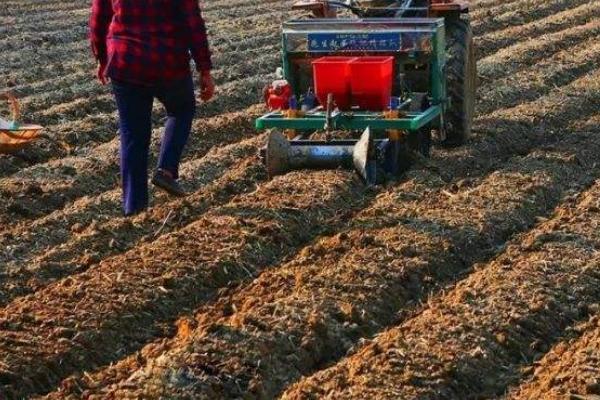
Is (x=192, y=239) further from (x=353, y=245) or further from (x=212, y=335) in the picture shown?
(x=212, y=335)

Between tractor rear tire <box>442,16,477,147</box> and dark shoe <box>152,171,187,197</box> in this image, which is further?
tractor rear tire <box>442,16,477,147</box>

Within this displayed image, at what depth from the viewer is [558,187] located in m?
7.50

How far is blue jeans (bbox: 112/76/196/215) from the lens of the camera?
7137 mm

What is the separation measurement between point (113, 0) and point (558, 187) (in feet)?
8.91

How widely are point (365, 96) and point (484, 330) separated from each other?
3.04 meters

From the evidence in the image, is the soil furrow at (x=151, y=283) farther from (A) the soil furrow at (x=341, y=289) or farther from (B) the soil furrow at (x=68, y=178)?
(B) the soil furrow at (x=68, y=178)

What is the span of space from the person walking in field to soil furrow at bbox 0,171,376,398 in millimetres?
473

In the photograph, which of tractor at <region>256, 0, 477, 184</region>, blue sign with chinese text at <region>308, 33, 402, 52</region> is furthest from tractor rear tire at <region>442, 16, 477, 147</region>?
blue sign with chinese text at <region>308, 33, 402, 52</region>

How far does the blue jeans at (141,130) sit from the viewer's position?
7137 millimetres

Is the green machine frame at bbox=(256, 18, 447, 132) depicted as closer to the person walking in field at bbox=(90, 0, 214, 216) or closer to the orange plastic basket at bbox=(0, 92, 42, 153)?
the person walking in field at bbox=(90, 0, 214, 216)

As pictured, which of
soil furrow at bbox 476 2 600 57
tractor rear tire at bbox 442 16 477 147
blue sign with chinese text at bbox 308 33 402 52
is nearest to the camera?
blue sign with chinese text at bbox 308 33 402 52

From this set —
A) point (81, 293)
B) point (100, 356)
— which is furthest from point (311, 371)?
point (81, 293)

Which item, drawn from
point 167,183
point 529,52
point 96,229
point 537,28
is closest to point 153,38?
point 167,183

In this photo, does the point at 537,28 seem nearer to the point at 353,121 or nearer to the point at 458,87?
the point at 458,87
